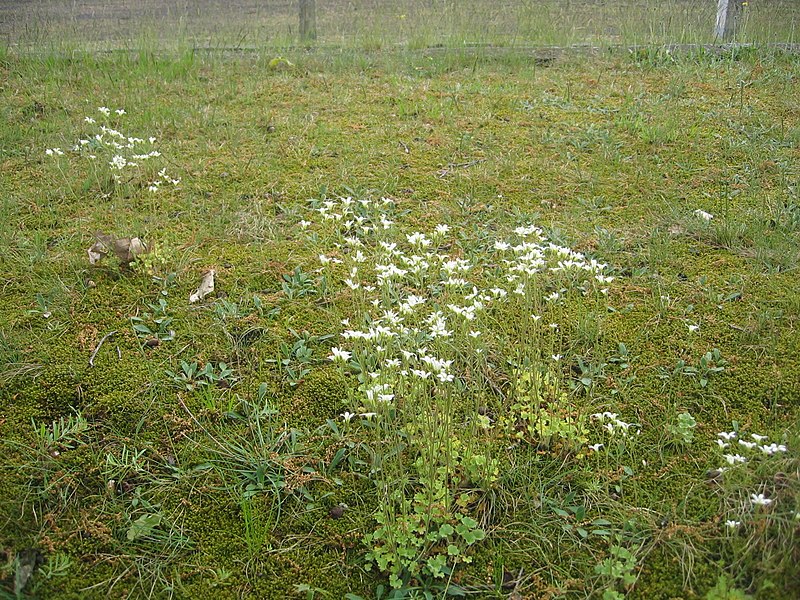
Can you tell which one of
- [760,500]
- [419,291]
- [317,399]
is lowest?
[317,399]

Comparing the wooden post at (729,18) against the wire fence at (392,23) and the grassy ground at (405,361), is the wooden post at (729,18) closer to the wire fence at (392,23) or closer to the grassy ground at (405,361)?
the wire fence at (392,23)

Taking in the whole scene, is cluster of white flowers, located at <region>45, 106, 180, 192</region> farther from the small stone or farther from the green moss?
the small stone

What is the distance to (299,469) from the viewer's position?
8.43ft

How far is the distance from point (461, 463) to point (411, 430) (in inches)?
9.5

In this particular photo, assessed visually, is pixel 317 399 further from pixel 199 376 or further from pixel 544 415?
pixel 544 415

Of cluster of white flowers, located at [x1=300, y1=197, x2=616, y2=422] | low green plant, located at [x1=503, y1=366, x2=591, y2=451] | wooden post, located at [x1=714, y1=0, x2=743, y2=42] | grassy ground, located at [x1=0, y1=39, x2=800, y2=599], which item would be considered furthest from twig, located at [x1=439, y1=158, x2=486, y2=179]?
wooden post, located at [x1=714, y1=0, x2=743, y2=42]

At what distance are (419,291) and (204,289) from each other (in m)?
1.24

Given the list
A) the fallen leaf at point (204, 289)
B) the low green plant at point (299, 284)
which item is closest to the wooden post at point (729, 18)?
the low green plant at point (299, 284)

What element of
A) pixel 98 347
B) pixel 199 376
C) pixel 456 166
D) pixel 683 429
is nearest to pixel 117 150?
pixel 98 347

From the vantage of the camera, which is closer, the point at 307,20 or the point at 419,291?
the point at 419,291

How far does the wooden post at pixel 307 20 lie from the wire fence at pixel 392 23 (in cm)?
2

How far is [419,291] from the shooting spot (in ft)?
11.9

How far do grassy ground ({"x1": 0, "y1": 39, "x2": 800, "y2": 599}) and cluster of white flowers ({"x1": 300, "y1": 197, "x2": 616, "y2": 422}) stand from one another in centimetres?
3

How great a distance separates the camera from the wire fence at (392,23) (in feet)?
25.8
